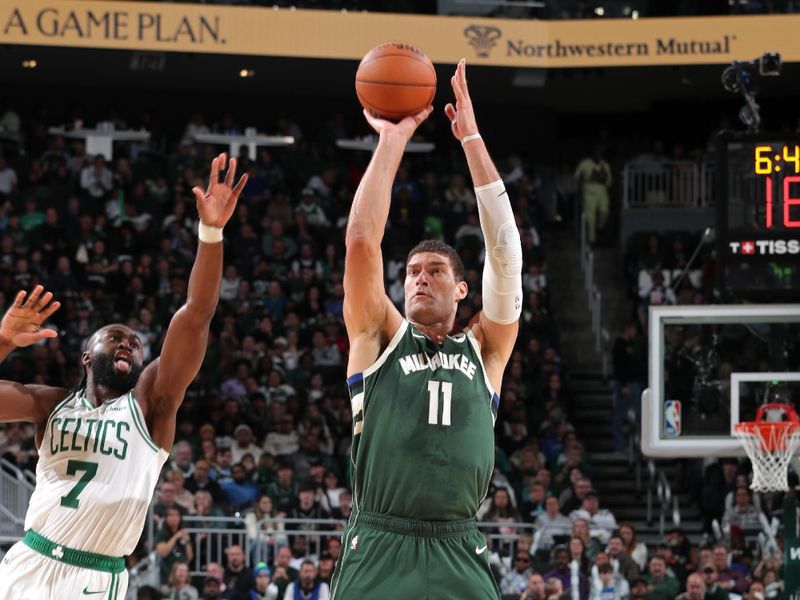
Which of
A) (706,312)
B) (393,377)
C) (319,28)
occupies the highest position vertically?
(319,28)

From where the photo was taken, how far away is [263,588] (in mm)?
14281

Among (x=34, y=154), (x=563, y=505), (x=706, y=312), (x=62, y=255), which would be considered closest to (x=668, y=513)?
(x=563, y=505)

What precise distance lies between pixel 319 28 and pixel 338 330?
394cm

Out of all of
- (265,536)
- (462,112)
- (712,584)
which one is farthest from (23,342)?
(712,584)

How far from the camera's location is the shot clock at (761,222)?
11969 millimetres

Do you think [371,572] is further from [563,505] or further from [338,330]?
[338,330]

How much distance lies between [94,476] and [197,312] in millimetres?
868

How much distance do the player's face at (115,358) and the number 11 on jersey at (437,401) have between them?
174 cm

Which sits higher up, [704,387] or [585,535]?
[704,387]

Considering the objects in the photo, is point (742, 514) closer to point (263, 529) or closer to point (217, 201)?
point (263, 529)

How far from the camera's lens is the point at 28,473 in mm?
15688

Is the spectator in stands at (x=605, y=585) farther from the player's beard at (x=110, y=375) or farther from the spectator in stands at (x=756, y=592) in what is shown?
the player's beard at (x=110, y=375)

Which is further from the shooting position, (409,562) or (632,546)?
(632,546)

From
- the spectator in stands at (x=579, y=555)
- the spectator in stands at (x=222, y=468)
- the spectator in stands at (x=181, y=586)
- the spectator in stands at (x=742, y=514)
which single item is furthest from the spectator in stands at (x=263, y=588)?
the spectator in stands at (x=742, y=514)
